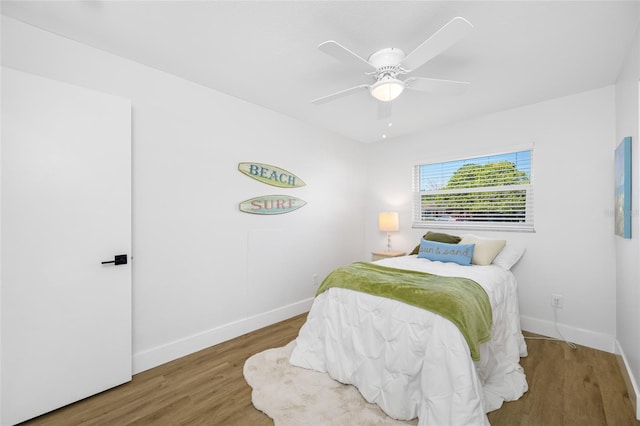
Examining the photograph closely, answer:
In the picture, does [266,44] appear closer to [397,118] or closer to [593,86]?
[397,118]

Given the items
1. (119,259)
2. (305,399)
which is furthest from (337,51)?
(305,399)

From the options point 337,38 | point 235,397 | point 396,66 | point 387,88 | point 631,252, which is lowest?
point 235,397

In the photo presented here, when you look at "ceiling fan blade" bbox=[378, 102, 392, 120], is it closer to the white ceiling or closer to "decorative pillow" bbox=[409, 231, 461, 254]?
the white ceiling

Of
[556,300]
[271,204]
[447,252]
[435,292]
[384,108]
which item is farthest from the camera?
[271,204]

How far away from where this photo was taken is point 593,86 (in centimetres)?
266

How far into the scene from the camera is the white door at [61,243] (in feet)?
5.56

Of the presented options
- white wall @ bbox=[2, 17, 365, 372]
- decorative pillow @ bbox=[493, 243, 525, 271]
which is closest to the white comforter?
decorative pillow @ bbox=[493, 243, 525, 271]

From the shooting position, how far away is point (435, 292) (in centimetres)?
180

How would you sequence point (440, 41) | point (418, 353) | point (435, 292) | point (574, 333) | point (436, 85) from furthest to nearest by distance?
point (574, 333) < point (436, 85) < point (435, 292) < point (418, 353) < point (440, 41)

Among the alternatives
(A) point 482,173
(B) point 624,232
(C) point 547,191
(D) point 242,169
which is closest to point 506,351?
(B) point 624,232

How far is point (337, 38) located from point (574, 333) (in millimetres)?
3575

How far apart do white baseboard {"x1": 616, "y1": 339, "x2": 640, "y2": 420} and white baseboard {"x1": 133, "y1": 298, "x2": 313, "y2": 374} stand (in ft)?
9.68

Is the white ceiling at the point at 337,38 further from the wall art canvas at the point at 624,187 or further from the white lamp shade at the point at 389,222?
the white lamp shade at the point at 389,222

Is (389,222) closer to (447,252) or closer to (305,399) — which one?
(447,252)
